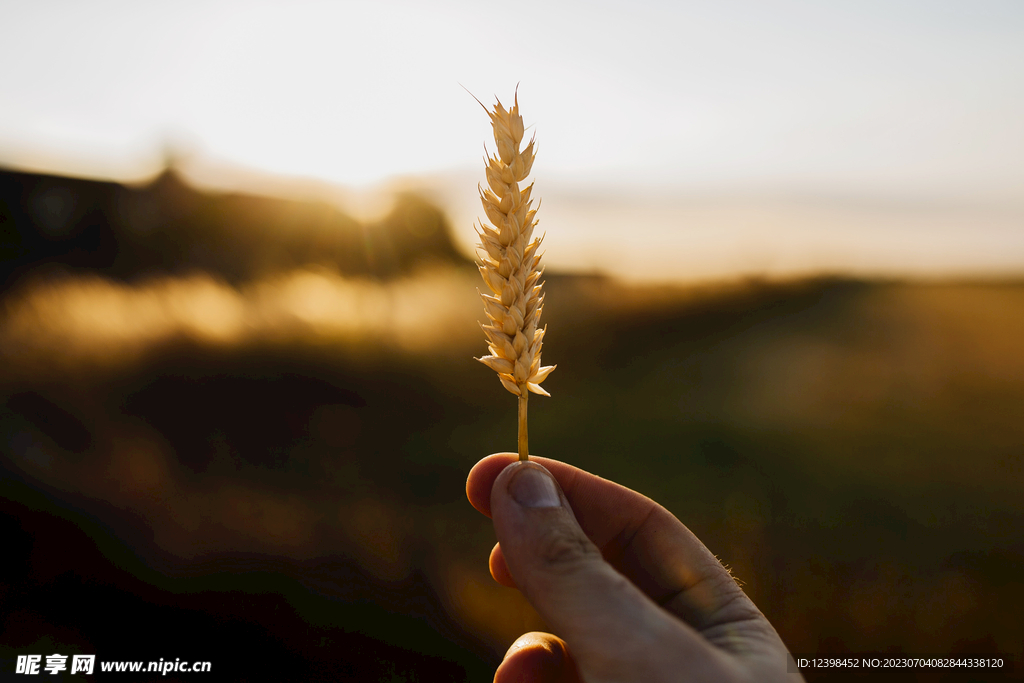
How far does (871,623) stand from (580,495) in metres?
2.98

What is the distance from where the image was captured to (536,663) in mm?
2137

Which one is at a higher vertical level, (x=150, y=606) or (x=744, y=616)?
(x=744, y=616)

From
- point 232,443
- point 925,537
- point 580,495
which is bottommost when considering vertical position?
point 925,537

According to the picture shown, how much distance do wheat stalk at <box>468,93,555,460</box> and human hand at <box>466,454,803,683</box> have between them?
385mm

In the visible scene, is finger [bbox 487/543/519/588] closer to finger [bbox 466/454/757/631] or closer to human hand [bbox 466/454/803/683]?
finger [bbox 466/454/757/631]

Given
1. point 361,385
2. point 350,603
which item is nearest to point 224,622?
point 350,603

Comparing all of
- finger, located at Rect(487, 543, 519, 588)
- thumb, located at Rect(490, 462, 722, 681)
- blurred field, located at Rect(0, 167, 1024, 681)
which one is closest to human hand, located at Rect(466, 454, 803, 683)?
thumb, located at Rect(490, 462, 722, 681)

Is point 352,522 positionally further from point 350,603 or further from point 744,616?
point 744,616

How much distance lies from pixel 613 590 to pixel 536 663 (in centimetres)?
113

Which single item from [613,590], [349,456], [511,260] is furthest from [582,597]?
[349,456]

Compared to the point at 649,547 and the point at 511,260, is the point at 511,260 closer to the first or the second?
the point at 511,260

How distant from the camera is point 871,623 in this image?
348 centimetres

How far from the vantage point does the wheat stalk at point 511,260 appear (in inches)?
60.1

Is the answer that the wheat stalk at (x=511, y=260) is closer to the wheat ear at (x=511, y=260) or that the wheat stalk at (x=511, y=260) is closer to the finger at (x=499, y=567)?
the wheat ear at (x=511, y=260)
